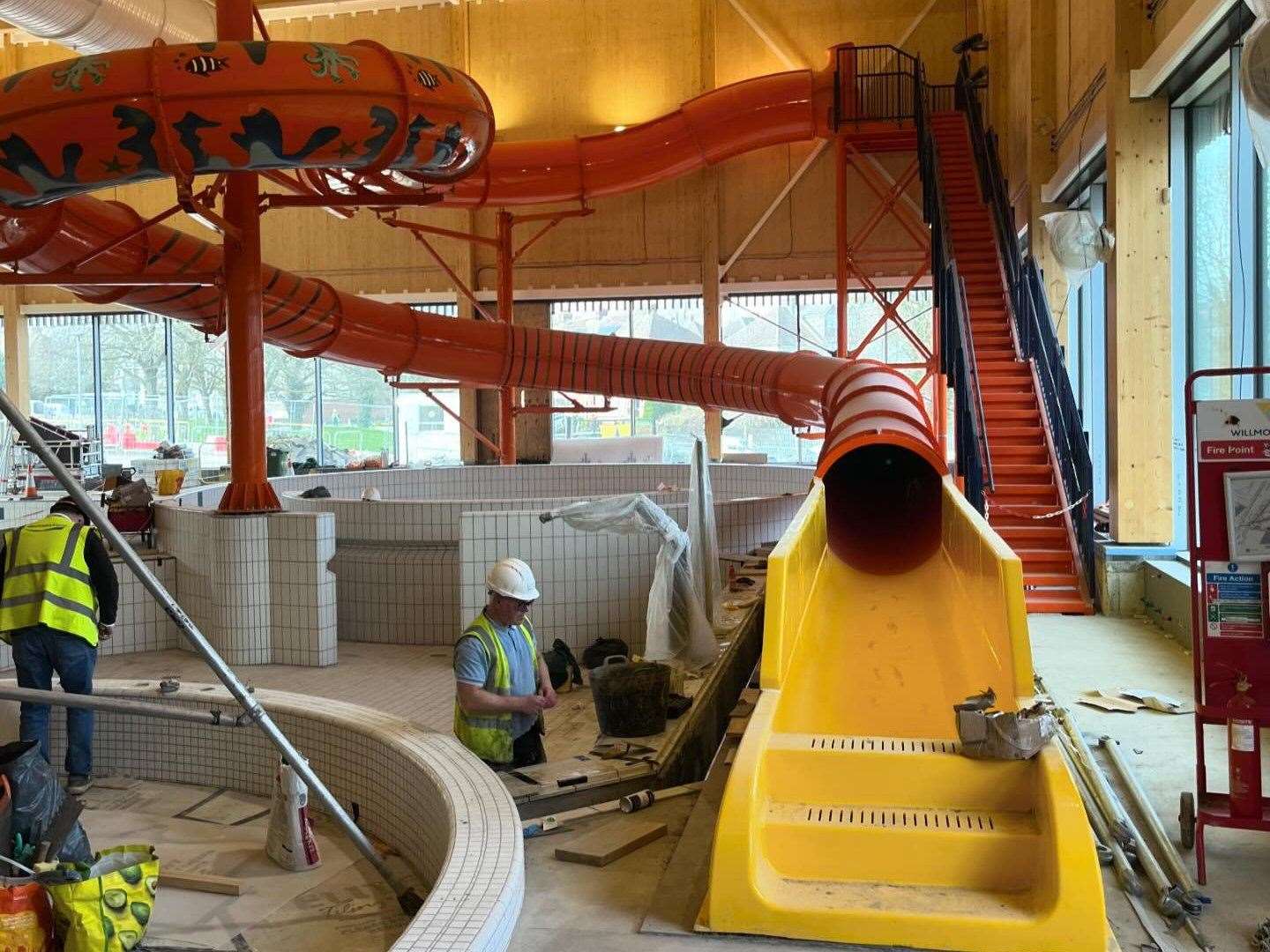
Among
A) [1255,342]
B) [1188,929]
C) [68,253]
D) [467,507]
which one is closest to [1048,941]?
Answer: [1188,929]

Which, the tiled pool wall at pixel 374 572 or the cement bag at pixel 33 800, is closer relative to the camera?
the cement bag at pixel 33 800

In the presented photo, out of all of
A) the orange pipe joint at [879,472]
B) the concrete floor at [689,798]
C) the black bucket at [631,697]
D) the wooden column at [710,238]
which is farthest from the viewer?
the wooden column at [710,238]

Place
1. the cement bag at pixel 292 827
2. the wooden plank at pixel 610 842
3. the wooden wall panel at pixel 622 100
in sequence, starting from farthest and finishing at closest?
the wooden wall panel at pixel 622 100 → the cement bag at pixel 292 827 → the wooden plank at pixel 610 842

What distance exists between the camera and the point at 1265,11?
4324 mm

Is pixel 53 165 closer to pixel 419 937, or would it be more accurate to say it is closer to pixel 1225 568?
pixel 419 937

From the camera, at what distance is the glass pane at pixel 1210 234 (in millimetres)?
8305

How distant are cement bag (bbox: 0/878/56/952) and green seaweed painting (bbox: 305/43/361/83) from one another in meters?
5.05

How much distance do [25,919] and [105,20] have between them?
451 inches

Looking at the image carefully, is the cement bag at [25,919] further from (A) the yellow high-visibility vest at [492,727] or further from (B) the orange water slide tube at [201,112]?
(B) the orange water slide tube at [201,112]

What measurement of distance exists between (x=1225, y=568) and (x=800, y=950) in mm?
1934

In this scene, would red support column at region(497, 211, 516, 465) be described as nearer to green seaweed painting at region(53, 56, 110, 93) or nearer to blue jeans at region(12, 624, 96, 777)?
green seaweed painting at region(53, 56, 110, 93)

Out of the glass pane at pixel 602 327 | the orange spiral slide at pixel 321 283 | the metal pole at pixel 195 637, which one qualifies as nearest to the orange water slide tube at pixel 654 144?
the orange spiral slide at pixel 321 283

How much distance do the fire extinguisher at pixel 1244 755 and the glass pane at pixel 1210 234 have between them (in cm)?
481

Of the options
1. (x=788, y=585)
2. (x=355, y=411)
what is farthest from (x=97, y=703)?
(x=355, y=411)
